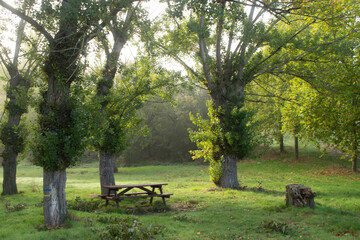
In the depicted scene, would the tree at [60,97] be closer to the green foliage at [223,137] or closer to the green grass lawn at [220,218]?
the green grass lawn at [220,218]

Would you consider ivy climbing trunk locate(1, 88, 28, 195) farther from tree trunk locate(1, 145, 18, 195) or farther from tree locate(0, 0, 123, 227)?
tree locate(0, 0, 123, 227)

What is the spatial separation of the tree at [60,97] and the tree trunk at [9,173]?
8.34 metres

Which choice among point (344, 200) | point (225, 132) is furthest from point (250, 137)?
point (344, 200)

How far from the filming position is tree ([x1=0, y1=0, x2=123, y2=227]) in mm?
7887

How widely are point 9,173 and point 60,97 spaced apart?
9.10m

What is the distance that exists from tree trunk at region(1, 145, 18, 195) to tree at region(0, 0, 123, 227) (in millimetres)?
8342

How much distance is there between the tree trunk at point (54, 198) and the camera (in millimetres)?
7910

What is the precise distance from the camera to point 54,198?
8.02 m

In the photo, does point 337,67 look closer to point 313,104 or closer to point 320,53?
point 313,104

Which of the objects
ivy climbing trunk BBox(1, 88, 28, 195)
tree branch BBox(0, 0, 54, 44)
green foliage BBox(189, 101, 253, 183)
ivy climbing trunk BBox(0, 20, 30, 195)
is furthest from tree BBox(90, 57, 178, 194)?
ivy climbing trunk BBox(1, 88, 28, 195)

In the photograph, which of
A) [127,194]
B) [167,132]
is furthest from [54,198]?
[167,132]

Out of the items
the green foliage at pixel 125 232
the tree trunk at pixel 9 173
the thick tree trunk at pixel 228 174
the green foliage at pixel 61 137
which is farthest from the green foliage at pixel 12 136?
the green foliage at pixel 125 232

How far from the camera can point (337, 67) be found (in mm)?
12570

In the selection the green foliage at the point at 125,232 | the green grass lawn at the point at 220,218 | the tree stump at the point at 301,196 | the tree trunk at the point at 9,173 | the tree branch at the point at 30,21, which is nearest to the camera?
A: the green foliage at the point at 125,232
